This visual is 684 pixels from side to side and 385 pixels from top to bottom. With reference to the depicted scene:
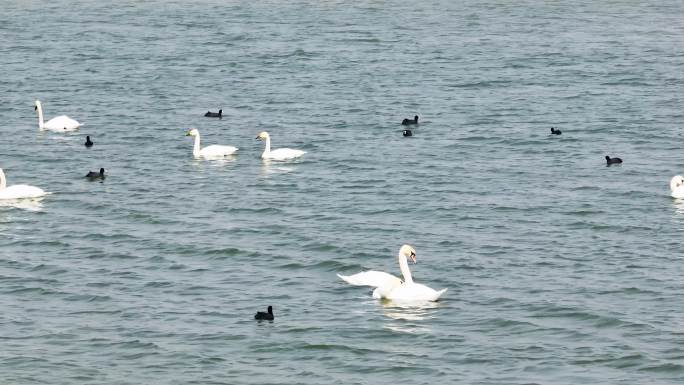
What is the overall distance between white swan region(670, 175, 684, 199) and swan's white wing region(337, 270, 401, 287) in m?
10.2

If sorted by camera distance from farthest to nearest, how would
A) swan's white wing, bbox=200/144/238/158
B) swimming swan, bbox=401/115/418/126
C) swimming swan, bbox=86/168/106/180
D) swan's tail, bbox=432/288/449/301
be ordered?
swimming swan, bbox=401/115/418/126 → swan's white wing, bbox=200/144/238/158 → swimming swan, bbox=86/168/106/180 → swan's tail, bbox=432/288/449/301

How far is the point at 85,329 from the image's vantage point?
94.2ft

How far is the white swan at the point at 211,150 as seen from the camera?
44600mm

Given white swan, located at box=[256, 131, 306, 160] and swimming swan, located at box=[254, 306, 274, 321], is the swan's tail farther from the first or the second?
white swan, located at box=[256, 131, 306, 160]

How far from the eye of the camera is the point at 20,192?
39219 mm

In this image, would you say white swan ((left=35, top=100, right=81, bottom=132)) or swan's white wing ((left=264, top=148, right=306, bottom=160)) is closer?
swan's white wing ((left=264, top=148, right=306, bottom=160))

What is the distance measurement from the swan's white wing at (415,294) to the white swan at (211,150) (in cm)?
1520

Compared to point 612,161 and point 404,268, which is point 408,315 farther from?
point 612,161

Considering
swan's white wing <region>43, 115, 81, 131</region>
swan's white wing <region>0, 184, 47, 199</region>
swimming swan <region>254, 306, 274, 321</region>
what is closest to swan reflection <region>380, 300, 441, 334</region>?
swimming swan <region>254, 306, 274, 321</region>

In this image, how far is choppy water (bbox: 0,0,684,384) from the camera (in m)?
27.5

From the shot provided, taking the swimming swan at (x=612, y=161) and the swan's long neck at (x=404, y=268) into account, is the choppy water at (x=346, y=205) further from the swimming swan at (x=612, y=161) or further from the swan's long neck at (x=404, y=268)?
the swan's long neck at (x=404, y=268)

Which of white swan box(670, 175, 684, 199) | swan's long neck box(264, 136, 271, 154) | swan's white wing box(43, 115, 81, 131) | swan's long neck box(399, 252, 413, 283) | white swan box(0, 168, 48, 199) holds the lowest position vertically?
swan's long neck box(399, 252, 413, 283)

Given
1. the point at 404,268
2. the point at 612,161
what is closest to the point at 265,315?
the point at 404,268

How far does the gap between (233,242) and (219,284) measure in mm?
3501
